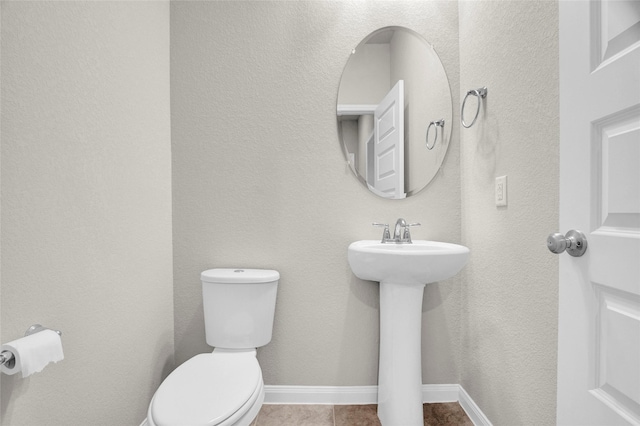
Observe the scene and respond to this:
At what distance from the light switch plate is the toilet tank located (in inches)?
40.5

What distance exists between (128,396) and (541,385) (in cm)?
152

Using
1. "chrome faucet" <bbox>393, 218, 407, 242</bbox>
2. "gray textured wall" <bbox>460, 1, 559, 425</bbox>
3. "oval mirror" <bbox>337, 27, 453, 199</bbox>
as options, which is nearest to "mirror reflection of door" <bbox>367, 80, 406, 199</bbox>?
"oval mirror" <bbox>337, 27, 453, 199</bbox>

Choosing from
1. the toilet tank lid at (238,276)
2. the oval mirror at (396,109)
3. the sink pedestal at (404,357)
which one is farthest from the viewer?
the oval mirror at (396,109)

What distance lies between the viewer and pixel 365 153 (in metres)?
1.64

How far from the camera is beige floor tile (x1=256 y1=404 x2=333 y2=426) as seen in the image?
149 centimetres

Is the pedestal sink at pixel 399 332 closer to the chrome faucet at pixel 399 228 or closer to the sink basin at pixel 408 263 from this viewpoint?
the sink basin at pixel 408 263

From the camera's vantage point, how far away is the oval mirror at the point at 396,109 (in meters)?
1.63

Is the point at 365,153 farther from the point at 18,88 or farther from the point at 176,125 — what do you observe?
the point at 18,88

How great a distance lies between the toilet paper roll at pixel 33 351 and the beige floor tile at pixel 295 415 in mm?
1000

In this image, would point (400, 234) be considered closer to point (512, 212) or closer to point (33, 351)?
point (512, 212)

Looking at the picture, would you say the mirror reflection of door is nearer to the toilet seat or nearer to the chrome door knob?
the chrome door knob

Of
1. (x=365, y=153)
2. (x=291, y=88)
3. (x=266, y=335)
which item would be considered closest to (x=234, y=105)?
(x=291, y=88)

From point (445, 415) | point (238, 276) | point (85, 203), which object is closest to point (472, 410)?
point (445, 415)

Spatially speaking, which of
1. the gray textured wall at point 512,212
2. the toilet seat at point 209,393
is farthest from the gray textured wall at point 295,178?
the toilet seat at point 209,393
